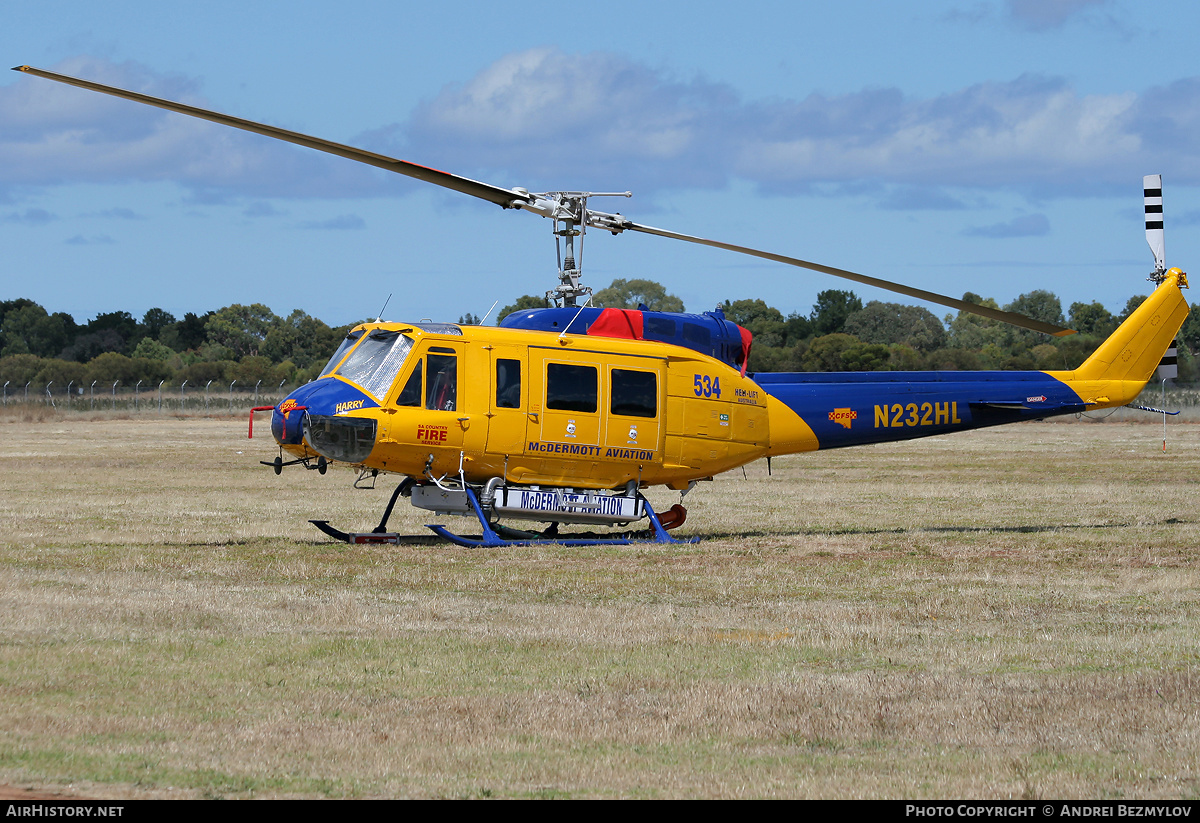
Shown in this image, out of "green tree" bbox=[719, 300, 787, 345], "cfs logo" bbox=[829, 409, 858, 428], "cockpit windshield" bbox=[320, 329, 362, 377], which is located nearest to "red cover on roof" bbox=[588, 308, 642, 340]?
"cockpit windshield" bbox=[320, 329, 362, 377]

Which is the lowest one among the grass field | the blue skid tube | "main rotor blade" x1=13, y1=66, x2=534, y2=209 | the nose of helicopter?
the grass field

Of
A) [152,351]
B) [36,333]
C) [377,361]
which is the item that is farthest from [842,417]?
[36,333]

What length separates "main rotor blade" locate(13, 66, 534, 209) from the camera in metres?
11.8

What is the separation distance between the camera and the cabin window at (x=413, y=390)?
16062 millimetres

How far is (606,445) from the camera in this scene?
56.0 feet

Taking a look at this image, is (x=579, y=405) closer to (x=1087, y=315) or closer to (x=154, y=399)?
(x=154, y=399)

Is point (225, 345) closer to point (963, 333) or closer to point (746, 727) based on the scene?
point (963, 333)

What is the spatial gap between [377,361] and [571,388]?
2479 mm

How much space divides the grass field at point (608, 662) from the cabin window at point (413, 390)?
1874 millimetres

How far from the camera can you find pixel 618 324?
17.6 metres

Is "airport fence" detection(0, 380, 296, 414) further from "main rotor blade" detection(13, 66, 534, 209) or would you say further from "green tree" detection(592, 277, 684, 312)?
"main rotor blade" detection(13, 66, 534, 209)

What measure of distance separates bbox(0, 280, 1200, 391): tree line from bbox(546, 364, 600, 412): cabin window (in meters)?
32.3
